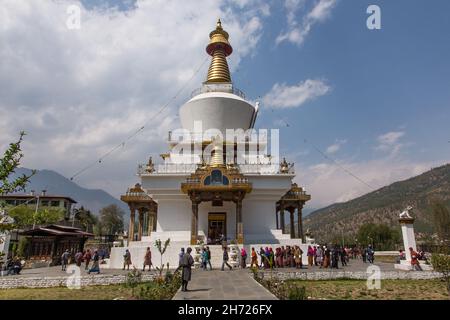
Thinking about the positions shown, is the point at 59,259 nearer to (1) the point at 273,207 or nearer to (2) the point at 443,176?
(1) the point at 273,207

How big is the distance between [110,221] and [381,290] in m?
64.6

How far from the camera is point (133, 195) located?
25.4 metres

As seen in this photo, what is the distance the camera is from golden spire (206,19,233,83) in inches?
1180

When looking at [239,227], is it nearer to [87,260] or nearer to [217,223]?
[217,223]

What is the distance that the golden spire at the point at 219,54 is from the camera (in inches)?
1180

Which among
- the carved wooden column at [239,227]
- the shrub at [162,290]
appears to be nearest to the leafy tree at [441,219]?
the carved wooden column at [239,227]

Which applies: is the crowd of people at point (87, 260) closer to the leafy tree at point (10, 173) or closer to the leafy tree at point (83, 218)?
the leafy tree at point (10, 173)

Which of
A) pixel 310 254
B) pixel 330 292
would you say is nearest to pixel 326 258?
pixel 310 254

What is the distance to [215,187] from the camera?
19203 millimetres

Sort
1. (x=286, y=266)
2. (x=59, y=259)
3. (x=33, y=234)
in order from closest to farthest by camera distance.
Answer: (x=286, y=266) → (x=33, y=234) → (x=59, y=259)

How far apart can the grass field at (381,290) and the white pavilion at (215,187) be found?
617 cm

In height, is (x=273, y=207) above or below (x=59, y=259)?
above
